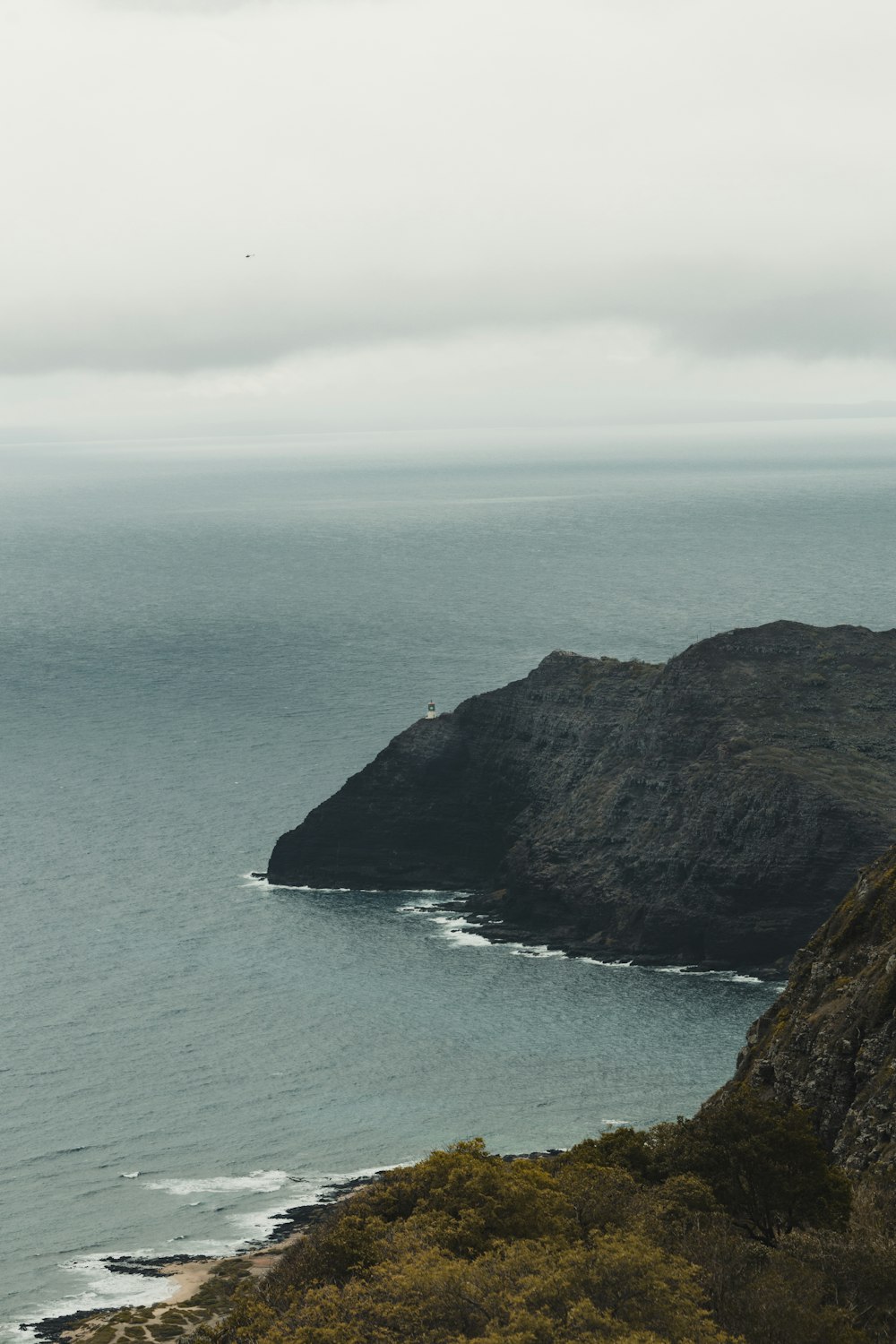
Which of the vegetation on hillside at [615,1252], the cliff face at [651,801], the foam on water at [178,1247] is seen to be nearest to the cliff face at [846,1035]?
the vegetation on hillside at [615,1252]

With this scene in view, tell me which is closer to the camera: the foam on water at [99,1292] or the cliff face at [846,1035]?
the cliff face at [846,1035]

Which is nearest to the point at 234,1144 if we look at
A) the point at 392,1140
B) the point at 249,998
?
the point at 392,1140

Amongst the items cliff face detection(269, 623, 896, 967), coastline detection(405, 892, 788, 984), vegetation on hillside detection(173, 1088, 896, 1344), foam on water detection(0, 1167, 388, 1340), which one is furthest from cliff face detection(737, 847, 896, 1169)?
cliff face detection(269, 623, 896, 967)

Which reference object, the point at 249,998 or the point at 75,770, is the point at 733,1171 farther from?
the point at 75,770

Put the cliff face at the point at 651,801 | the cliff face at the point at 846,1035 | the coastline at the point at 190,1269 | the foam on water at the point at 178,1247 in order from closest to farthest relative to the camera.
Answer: the cliff face at the point at 846,1035 → the coastline at the point at 190,1269 → the foam on water at the point at 178,1247 → the cliff face at the point at 651,801

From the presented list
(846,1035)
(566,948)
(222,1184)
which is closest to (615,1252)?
(846,1035)

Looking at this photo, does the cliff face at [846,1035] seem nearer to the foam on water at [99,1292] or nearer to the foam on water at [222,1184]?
the foam on water at [222,1184]
